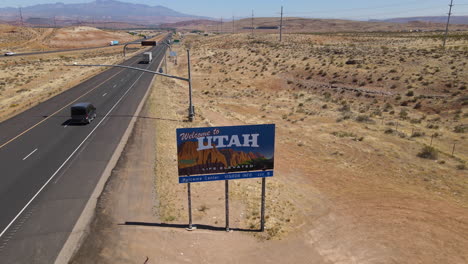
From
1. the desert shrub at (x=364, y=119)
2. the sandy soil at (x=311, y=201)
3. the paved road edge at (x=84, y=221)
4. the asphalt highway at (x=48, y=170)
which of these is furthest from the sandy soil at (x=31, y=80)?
the desert shrub at (x=364, y=119)

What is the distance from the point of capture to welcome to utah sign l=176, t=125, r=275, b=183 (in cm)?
1532

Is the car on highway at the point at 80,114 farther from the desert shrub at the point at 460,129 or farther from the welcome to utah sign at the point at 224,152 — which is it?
the desert shrub at the point at 460,129

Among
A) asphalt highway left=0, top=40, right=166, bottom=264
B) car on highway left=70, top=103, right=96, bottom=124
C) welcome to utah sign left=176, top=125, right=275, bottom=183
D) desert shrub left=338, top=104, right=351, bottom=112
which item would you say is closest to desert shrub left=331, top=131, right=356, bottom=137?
desert shrub left=338, top=104, right=351, bottom=112

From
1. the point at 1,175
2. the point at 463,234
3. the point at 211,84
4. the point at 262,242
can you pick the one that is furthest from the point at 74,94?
the point at 463,234

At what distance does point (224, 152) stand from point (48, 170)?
562 inches

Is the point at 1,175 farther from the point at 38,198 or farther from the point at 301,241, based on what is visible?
the point at 301,241

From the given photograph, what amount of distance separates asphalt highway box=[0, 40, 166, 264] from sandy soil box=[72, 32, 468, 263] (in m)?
1.66

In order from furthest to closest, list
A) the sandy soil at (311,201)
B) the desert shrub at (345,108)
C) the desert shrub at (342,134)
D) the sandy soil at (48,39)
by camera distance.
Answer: the sandy soil at (48,39) → the desert shrub at (345,108) → the desert shrub at (342,134) → the sandy soil at (311,201)

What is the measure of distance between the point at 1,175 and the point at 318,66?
186ft

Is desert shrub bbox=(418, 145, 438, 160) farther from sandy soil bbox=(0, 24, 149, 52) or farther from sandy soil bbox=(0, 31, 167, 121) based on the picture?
sandy soil bbox=(0, 24, 149, 52)

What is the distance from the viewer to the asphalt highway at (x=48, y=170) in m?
15.3

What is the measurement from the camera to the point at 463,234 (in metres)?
15.9

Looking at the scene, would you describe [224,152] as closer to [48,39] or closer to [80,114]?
[80,114]

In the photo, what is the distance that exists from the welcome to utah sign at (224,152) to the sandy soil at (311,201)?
3039 millimetres
